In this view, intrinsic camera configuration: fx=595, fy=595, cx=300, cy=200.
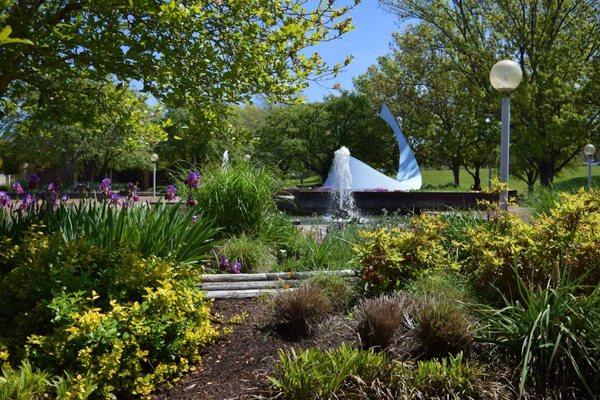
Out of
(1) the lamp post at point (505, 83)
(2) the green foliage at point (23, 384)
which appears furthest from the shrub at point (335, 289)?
(1) the lamp post at point (505, 83)

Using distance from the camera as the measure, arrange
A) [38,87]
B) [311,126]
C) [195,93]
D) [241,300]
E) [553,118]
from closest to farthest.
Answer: [195,93] < [241,300] < [38,87] < [553,118] < [311,126]

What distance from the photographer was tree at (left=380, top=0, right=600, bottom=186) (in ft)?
82.2

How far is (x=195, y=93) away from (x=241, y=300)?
209 centimetres

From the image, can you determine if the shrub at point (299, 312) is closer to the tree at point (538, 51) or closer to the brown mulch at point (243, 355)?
the brown mulch at point (243, 355)

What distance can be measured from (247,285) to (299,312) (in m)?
1.49

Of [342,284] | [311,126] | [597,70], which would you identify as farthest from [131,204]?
[311,126]

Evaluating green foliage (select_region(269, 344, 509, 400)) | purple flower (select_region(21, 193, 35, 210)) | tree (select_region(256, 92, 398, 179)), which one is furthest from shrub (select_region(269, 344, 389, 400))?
tree (select_region(256, 92, 398, 179))

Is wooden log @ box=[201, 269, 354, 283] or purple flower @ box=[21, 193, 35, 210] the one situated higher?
purple flower @ box=[21, 193, 35, 210]

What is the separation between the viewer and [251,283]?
6.33 metres

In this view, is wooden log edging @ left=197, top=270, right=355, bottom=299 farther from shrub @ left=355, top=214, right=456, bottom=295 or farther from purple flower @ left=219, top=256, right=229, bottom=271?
shrub @ left=355, top=214, right=456, bottom=295

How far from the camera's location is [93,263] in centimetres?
488

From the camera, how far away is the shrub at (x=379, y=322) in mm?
4402

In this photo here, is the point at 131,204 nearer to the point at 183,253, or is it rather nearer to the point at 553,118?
the point at 183,253

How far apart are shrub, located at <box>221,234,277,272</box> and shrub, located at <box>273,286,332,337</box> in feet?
7.03
